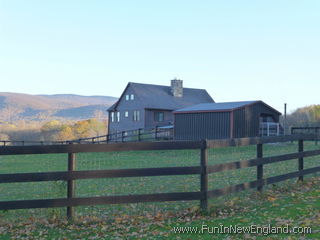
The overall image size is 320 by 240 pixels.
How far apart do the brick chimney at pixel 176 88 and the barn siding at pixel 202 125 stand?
14574 millimetres

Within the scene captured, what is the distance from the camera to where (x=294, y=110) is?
83.2 m

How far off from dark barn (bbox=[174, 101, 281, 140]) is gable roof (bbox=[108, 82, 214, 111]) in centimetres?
1116

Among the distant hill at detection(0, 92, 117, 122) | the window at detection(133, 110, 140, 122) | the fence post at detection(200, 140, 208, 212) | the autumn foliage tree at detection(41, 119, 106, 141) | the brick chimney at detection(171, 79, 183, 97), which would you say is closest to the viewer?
the fence post at detection(200, 140, 208, 212)

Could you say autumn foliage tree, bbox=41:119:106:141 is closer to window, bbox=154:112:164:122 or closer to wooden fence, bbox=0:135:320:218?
window, bbox=154:112:164:122

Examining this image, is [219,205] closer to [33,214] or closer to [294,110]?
[33,214]

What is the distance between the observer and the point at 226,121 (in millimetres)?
31531

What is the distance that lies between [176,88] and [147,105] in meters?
6.17

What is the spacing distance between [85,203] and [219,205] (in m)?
2.84

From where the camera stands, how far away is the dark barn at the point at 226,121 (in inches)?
1238

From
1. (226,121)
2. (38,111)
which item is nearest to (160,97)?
(226,121)

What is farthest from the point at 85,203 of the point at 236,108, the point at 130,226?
the point at 236,108

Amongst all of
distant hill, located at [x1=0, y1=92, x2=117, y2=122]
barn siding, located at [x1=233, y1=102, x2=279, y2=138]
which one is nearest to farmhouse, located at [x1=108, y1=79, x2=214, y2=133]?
barn siding, located at [x1=233, y1=102, x2=279, y2=138]

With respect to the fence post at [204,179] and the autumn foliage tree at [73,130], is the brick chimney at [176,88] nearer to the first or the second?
the autumn foliage tree at [73,130]

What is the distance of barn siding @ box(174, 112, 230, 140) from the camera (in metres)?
31.7
